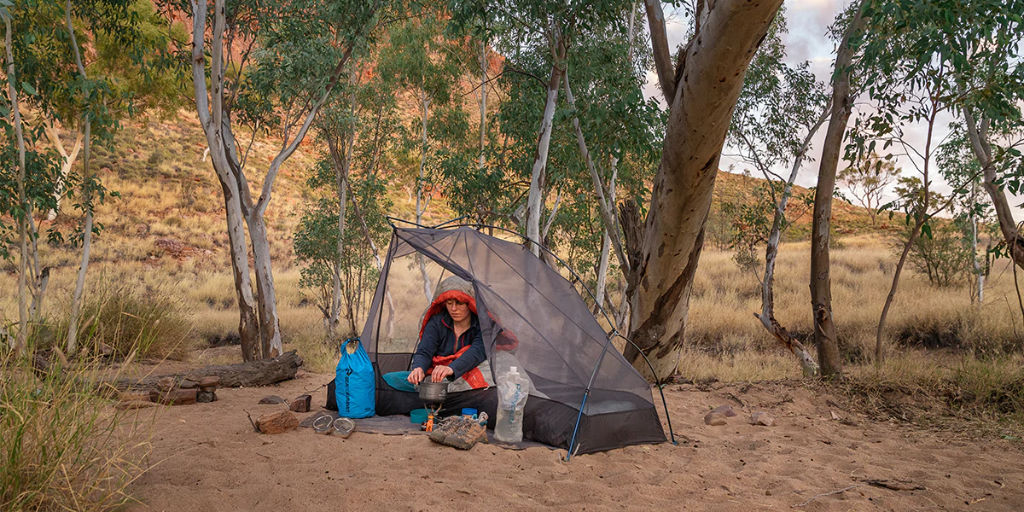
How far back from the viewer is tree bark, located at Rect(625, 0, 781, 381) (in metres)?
4.57

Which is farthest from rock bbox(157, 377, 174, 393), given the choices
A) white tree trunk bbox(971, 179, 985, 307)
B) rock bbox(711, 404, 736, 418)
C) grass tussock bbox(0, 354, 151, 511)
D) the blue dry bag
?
white tree trunk bbox(971, 179, 985, 307)

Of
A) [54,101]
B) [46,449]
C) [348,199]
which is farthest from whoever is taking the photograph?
[348,199]

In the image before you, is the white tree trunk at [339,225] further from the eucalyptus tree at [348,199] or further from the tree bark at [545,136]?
the tree bark at [545,136]

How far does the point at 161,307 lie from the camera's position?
9.26 metres

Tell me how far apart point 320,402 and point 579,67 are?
7411 millimetres

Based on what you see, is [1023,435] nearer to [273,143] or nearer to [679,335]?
[679,335]

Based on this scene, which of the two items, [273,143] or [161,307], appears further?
[273,143]

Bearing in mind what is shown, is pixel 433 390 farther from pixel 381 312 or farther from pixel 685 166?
pixel 685 166

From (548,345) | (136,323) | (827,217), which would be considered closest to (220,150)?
(136,323)

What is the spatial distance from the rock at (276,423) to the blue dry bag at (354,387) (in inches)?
24.9

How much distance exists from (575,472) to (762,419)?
2.41 metres

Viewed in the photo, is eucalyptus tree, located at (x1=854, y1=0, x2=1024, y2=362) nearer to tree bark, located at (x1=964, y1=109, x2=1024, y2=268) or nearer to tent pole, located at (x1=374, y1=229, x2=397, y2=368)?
tree bark, located at (x1=964, y1=109, x2=1024, y2=268)

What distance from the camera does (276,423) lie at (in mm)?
4645

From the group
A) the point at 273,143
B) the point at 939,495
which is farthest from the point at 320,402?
the point at 273,143
